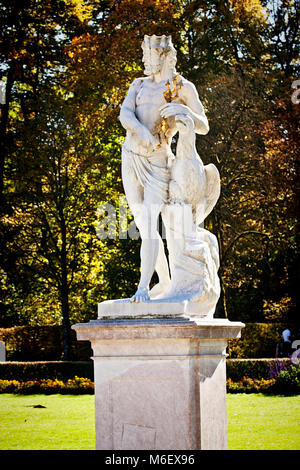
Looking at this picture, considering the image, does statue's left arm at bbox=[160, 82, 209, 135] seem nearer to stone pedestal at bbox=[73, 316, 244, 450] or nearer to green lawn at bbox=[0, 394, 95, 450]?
stone pedestal at bbox=[73, 316, 244, 450]

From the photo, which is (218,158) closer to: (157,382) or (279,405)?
(279,405)

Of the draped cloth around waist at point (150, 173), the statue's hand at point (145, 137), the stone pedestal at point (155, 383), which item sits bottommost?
the stone pedestal at point (155, 383)

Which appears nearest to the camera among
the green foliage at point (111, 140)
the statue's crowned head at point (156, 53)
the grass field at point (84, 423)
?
the statue's crowned head at point (156, 53)

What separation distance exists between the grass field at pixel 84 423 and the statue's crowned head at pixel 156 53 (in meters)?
4.19

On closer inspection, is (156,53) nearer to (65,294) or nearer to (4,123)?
(65,294)

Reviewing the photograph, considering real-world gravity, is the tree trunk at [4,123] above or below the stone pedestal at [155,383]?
Answer: above

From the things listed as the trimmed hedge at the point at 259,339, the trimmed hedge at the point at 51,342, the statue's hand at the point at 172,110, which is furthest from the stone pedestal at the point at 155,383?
the trimmed hedge at the point at 51,342

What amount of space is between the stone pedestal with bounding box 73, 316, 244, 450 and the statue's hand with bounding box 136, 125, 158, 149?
1599 mm

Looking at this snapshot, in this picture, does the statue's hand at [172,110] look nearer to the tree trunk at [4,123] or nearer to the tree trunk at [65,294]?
the tree trunk at [65,294]

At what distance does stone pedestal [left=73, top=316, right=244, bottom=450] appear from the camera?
595 centimetres

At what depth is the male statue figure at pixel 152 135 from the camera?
6738 millimetres

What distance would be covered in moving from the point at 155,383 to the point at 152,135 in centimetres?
224

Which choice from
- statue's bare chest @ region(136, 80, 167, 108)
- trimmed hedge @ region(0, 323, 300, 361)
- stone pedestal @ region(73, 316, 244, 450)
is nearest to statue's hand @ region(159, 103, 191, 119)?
statue's bare chest @ region(136, 80, 167, 108)

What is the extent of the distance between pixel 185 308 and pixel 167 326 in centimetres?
32
